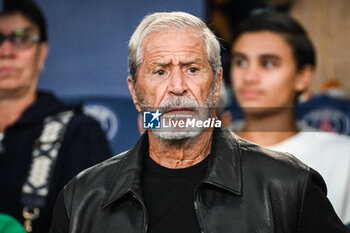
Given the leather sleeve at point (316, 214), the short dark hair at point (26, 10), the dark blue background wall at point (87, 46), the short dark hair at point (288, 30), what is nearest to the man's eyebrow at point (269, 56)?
the short dark hair at point (288, 30)

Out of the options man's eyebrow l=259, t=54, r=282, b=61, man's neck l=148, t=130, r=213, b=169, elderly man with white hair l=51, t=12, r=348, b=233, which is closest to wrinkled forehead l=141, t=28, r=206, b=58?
elderly man with white hair l=51, t=12, r=348, b=233

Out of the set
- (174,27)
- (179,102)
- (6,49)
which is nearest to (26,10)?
(6,49)

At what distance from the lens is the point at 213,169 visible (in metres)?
2.04

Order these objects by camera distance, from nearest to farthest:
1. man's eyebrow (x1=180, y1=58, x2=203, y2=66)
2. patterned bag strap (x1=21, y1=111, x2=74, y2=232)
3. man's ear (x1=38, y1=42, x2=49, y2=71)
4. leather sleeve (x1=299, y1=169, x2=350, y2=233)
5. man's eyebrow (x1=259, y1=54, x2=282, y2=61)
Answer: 1. leather sleeve (x1=299, y1=169, x2=350, y2=233)
2. man's eyebrow (x1=180, y1=58, x2=203, y2=66)
3. patterned bag strap (x1=21, y1=111, x2=74, y2=232)
4. man's eyebrow (x1=259, y1=54, x2=282, y2=61)
5. man's ear (x1=38, y1=42, x2=49, y2=71)

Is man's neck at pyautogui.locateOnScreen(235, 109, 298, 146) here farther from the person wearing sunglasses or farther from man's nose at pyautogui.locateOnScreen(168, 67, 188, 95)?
man's nose at pyautogui.locateOnScreen(168, 67, 188, 95)

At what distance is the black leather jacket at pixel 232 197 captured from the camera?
1948mm

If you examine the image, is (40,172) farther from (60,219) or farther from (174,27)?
(174,27)

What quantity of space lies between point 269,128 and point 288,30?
0.51 meters

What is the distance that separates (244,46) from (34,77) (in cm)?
107

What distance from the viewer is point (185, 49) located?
2086 millimetres

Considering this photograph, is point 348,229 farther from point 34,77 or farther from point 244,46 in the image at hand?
point 34,77

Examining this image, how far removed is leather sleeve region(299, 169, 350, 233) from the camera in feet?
6.36

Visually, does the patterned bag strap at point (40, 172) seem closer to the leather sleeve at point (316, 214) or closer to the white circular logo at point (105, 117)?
the white circular logo at point (105, 117)

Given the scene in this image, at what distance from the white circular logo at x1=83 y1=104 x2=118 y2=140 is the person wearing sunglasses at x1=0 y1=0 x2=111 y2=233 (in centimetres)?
29
